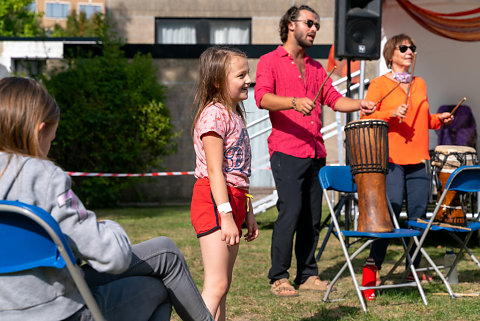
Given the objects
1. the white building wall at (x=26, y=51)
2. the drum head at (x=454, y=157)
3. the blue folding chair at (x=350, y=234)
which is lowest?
the blue folding chair at (x=350, y=234)

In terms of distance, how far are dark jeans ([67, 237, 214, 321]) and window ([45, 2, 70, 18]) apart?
51.3 meters

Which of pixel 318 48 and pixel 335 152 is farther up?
pixel 318 48

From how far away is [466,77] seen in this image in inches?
351

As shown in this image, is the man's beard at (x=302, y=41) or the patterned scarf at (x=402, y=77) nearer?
the man's beard at (x=302, y=41)

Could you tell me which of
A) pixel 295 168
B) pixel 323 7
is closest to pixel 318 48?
pixel 323 7

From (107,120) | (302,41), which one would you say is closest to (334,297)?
(302,41)

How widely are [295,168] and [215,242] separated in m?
1.89

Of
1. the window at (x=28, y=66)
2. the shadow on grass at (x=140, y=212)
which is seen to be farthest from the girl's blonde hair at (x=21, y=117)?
the window at (x=28, y=66)

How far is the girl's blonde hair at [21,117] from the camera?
1947 millimetres

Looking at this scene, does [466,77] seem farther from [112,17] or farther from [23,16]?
[23,16]

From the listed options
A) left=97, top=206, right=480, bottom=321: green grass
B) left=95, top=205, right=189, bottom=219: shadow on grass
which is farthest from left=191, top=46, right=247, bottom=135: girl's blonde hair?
left=95, top=205, right=189, bottom=219: shadow on grass

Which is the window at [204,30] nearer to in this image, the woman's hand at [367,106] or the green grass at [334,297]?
the green grass at [334,297]

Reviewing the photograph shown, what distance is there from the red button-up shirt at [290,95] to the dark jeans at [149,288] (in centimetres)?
233

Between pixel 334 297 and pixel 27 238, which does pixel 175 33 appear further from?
pixel 27 238
